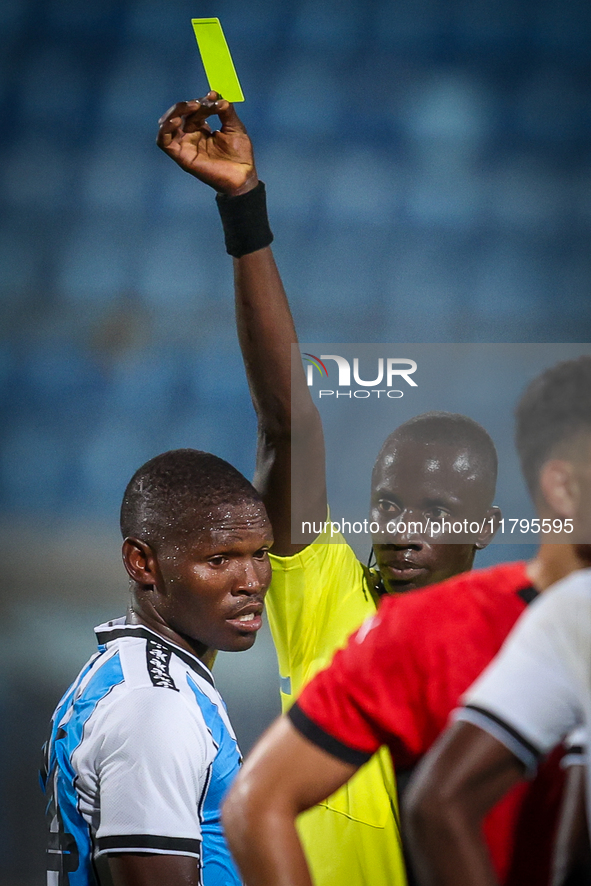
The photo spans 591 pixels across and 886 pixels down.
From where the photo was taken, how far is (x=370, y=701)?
2.52 feet

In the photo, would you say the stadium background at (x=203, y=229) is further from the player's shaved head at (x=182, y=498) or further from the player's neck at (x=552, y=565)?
the player's neck at (x=552, y=565)

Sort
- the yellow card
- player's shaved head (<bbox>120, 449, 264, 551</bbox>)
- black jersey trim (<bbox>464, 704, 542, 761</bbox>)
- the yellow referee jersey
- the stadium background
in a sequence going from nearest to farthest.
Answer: black jersey trim (<bbox>464, 704, 542, 761</bbox>), the yellow card, the yellow referee jersey, player's shaved head (<bbox>120, 449, 264, 551</bbox>), the stadium background

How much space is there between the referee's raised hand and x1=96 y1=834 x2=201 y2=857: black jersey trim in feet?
2.72

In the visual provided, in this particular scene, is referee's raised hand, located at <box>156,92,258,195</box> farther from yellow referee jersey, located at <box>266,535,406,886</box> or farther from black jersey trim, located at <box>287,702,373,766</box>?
black jersey trim, located at <box>287,702,373,766</box>

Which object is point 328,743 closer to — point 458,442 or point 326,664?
point 326,664

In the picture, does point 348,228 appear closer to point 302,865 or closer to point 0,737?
point 0,737

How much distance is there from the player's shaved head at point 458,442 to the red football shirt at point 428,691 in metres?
0.57

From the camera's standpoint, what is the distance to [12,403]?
2.13 m

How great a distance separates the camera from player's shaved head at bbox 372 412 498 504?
1374mm

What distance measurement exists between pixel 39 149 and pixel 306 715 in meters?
1.78

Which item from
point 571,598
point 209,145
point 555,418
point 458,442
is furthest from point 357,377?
point 571,598

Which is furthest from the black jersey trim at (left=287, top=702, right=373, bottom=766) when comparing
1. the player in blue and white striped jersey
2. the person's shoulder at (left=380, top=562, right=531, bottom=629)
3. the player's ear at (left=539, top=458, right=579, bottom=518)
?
the player in blue and white striped jersey

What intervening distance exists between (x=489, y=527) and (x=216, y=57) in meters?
0.77

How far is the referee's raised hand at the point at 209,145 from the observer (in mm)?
1188
